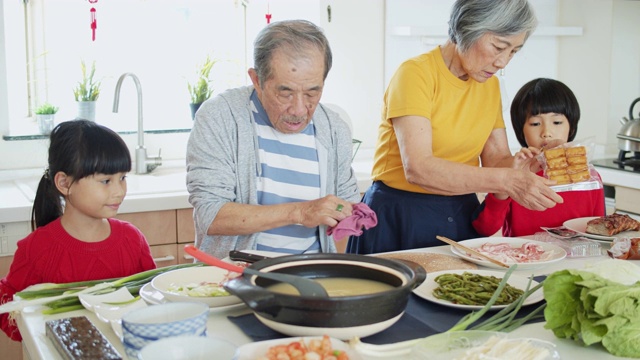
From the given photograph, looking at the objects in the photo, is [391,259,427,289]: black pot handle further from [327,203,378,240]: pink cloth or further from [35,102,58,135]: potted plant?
[35,102,58,135]: potted plant

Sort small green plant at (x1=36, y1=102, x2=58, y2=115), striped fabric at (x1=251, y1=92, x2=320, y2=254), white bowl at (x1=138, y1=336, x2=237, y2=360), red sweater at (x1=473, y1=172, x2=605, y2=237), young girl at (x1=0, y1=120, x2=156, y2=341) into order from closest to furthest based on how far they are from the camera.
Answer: white bowl at (x1=138, y1=336, x2=237, y2=360) → young girl at (x1=0, y1=120, x2=156, y2=341) → striped fabric at (x1=251, y1=92, x2=320, y2=254) → red sweater at (x1=473, y1=172, x2=605, y2=237) → small green plant at (x1=36, y1=102, x2=58, y2=115)

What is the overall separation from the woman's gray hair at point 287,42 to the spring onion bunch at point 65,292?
0.62 metres

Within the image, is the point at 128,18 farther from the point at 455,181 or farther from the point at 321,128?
the point at 455,181

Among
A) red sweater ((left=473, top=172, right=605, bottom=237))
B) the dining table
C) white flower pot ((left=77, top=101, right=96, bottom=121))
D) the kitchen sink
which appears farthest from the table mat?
white flower pot ((left=77, top=101, right=96, bottom=121))

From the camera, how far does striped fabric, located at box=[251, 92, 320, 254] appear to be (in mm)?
2154

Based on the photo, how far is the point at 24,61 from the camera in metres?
3.53

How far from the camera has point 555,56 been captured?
180 inches

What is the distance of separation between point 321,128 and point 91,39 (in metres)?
1.87

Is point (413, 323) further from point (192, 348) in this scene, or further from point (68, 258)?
point (68, 258)

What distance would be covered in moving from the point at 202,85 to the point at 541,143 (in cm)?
184

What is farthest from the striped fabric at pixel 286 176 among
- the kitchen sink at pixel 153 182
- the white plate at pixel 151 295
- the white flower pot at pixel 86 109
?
the white flower pot at pixel 86 109

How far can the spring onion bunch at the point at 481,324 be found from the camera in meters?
1.33

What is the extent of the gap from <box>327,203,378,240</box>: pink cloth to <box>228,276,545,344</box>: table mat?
1.22 ft

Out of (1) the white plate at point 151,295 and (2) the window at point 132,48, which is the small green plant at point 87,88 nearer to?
(2) the window at point 132,48
